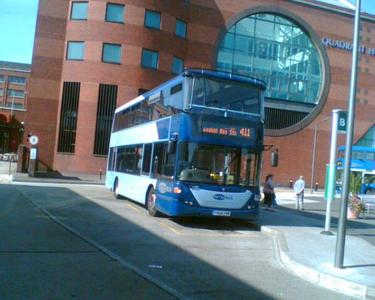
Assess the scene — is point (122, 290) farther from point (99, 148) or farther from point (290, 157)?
point (290, 157)

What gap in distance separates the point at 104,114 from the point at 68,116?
3.20 meters

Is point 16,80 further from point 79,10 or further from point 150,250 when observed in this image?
point 150,250

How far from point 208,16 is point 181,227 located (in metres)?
39.9

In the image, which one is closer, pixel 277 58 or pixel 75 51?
pixel 75 51

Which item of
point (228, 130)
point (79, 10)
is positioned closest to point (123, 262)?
point (228, 130)

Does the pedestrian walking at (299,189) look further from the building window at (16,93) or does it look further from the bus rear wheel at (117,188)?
the building window at (16,93)

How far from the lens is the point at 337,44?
57.3m

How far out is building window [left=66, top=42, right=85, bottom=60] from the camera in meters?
46.2

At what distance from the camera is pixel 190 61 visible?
50.6 m

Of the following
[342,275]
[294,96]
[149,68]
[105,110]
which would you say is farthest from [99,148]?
[342,275]

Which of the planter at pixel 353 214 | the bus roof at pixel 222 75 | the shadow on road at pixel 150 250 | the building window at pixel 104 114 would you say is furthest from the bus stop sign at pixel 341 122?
the building window at pixel 104 114

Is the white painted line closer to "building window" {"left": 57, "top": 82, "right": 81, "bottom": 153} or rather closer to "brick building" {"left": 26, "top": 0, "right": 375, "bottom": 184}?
"building window" {"left": 57, "top": 82, "right": 81, "bottom": 153}

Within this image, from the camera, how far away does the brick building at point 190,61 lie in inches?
1812

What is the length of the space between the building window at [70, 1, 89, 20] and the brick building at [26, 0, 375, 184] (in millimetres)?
87
